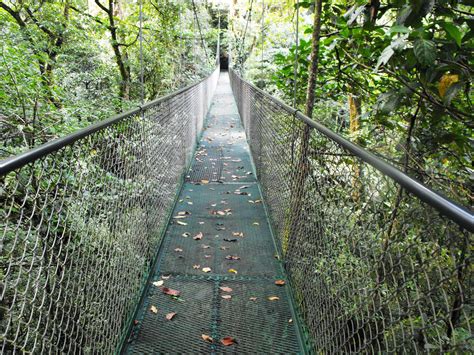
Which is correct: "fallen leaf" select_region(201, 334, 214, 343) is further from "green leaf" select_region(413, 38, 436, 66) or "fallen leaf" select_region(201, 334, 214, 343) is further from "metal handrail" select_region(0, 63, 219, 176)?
"green leaf" select_region(413, 38, 436, 66)

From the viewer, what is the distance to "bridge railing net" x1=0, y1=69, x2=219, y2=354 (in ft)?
3.59

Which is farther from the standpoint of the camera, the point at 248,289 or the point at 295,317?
the point at 248,289

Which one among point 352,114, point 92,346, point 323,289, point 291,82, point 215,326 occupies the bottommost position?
point 215,326

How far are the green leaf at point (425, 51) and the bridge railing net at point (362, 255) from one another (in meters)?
0.42

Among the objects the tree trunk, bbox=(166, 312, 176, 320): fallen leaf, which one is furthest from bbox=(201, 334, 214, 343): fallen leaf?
the tree trunk

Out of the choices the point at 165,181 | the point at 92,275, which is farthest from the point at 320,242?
the point at 165,181

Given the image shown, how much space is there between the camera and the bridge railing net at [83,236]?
1.09 metres

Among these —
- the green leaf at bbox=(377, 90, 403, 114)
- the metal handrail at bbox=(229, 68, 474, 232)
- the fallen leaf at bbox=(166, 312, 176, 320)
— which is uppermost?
the green leaf at bbox=(377, 90, 403, 114)

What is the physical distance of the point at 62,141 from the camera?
1.14 m

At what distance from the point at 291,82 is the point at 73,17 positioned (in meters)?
4.66

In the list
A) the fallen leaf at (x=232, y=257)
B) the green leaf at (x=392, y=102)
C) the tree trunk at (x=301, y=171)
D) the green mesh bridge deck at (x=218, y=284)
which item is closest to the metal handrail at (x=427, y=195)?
the green leaf at (x=392, y=102)

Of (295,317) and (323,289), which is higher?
(323,289)

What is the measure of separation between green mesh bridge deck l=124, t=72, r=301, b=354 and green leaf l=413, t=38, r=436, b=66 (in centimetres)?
143

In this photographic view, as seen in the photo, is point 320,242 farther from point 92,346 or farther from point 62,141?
point 62,141
